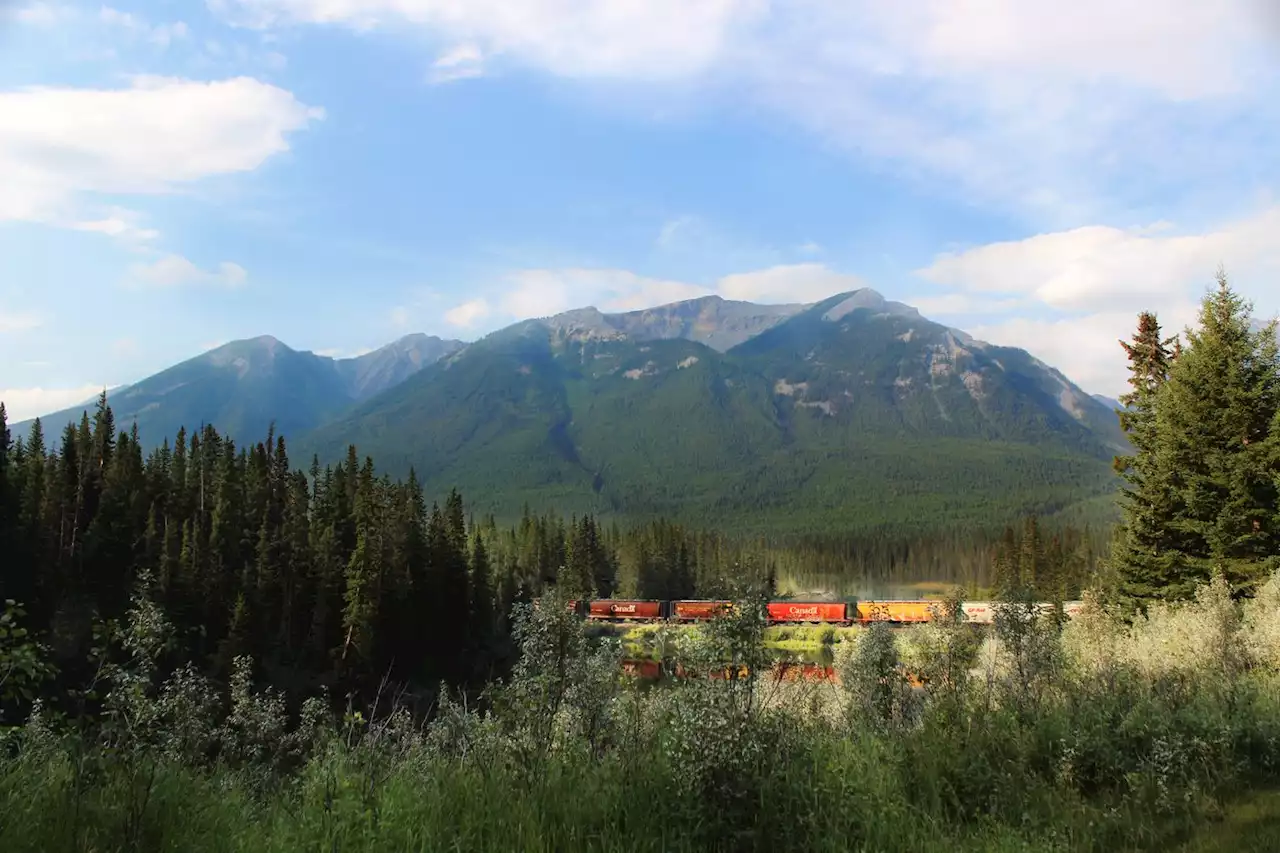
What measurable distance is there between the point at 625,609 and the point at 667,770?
105 metres

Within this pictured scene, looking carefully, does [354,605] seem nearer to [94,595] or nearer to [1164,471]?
[94,595]

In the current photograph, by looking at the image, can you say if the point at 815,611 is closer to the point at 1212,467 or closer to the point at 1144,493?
the point at 1144,493

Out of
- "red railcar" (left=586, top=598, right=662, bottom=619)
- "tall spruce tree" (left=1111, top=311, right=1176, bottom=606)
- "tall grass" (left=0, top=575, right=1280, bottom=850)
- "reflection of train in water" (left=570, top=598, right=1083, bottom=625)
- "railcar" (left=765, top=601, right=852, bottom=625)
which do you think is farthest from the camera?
"red railcar" (left=586, top=598, right=662, bottom=619)

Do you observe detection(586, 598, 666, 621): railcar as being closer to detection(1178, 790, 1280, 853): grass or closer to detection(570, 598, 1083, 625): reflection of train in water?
detection(570, 598, 1083, 625): reflection of train in water

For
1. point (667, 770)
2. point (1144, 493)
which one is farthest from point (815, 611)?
point (667, 770)

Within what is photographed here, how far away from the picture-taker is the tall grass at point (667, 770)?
6.46 metres

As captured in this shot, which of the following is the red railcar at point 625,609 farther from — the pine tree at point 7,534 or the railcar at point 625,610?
the pine tree at point 7,534

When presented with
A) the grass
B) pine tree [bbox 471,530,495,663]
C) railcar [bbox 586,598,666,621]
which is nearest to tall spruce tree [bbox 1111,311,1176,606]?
the grass

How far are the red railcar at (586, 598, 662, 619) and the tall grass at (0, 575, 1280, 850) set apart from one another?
324 feet

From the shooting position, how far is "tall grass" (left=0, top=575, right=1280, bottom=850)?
6.46 m

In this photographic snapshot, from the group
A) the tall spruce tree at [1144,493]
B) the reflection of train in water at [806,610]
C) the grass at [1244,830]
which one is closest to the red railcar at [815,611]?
the reflection of train in water at [806,610]

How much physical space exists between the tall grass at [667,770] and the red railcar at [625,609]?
98.7 m

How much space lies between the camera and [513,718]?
31.2ft

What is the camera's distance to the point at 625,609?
110 meters
